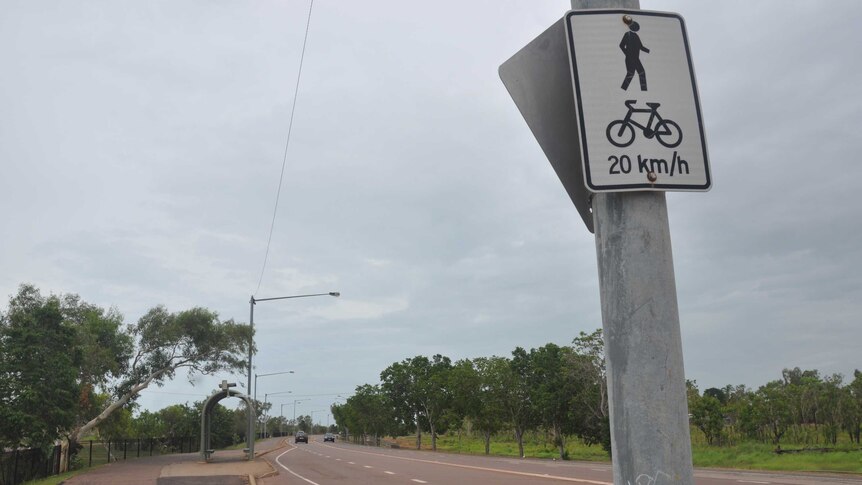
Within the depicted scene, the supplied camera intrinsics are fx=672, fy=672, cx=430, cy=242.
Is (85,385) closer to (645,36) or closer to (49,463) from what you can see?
(49,463)

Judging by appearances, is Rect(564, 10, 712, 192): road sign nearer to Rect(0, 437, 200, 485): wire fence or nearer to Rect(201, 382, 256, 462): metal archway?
Rect(0, 437, 200, 485): wire fence

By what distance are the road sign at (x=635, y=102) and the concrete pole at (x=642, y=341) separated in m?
0.10

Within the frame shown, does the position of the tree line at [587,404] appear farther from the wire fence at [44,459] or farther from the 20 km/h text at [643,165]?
the 20 km/h text at [643,165]

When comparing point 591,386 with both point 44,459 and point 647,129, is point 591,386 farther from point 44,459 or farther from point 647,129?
point 647,129

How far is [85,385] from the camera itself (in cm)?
4234

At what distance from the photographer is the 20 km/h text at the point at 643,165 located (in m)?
2.21

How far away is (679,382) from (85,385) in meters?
46.9

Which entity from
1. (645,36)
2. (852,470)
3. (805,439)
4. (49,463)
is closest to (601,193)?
(645,36)

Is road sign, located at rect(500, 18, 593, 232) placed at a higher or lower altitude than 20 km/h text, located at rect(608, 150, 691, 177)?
higher

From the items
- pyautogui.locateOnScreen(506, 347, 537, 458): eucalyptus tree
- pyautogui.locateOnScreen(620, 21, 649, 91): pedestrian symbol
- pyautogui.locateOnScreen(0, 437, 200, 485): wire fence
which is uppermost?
pyautogui.locateOnScreen(620, 21, 649, 91): pedestrian symbol

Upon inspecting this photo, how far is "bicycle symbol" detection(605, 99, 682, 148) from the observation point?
2244 mm

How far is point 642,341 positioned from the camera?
207cm

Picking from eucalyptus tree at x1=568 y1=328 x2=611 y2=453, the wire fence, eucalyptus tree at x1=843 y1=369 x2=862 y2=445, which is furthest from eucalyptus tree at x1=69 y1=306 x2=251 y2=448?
eucalyptus tree at x1=843 y1=369 x2=862 y2=445

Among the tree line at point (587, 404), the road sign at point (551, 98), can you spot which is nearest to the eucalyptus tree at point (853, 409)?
the tree line at point (587, 404)
